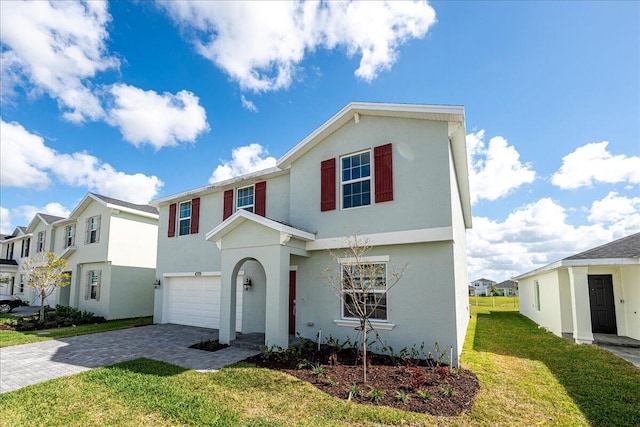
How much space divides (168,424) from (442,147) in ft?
26.9

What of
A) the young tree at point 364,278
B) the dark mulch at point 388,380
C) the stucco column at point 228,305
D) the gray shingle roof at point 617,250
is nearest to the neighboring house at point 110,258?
the stucco column at point 228,305

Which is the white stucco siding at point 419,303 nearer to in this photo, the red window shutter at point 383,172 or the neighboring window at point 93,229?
the red window shutter at point 383,172

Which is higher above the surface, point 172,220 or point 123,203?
point 123,203

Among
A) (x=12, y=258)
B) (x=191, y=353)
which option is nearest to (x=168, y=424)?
(x=191, y=353)

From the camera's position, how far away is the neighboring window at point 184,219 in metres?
14.8

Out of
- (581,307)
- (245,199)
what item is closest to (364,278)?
(245,199)

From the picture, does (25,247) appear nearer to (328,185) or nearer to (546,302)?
(328,185)

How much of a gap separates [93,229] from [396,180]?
18.1 meters

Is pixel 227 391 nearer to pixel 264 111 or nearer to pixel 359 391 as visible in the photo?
pixel 359 391

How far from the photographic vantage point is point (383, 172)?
9000 mm

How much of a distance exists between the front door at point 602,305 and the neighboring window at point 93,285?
75.9 feet

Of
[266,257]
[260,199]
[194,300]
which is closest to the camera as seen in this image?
[266,257]

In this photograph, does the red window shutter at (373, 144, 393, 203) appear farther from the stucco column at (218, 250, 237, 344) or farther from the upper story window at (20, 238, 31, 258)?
the upper story window at (20, 238, 31, 258)

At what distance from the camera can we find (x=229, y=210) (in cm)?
1317
